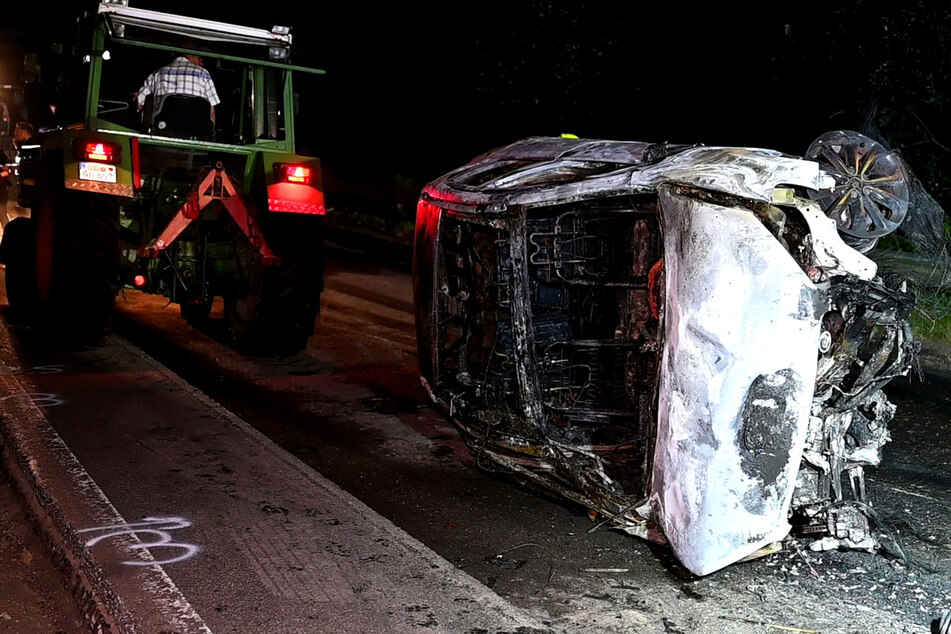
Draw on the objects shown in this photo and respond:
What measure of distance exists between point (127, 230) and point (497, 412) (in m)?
4.34

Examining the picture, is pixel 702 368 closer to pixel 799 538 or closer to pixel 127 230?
pixel 799 538

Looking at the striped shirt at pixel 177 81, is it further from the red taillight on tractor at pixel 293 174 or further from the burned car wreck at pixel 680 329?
the burned car wreck at pixel 680 329

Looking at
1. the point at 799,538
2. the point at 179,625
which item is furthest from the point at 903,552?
the point at 179,625

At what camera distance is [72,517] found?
4.45 metres

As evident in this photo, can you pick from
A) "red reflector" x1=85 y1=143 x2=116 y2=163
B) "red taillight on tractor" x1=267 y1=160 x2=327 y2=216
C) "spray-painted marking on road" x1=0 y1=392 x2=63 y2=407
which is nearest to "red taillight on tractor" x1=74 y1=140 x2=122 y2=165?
"red reflector" x1=85 y1=143 x2=116 y2=163

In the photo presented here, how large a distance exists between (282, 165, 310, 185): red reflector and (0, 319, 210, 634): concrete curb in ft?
7.88

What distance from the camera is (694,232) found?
3.97 meters

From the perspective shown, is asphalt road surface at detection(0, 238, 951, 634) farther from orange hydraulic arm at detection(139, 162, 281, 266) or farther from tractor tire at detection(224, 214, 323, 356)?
orange hydraulic arm at detection(139, 162, 281, 266)

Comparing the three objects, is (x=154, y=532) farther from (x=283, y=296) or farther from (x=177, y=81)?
(x=177, y=81)

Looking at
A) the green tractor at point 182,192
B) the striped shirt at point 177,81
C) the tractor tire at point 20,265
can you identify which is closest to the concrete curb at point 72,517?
the green tractor at point 182,192

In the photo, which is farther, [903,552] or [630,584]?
[903,552]

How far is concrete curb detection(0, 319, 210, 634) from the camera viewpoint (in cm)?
367

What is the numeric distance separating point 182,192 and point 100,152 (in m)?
1.12

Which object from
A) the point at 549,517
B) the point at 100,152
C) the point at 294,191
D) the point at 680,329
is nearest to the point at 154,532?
the point at 549,517
